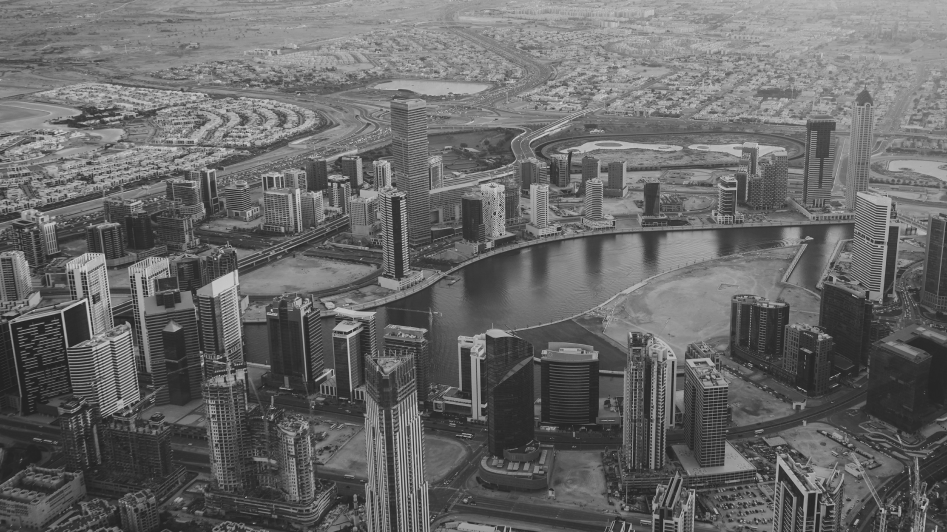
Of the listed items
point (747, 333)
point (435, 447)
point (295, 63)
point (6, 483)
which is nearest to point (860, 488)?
point (747, 333)

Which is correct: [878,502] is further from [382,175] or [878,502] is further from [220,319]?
[382,175]

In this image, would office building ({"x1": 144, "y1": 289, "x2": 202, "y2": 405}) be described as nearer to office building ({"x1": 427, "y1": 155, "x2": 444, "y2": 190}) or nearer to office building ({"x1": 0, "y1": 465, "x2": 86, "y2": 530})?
office building ({"x1": 0, "y1": 465, "x2": 86, "y2": 530})

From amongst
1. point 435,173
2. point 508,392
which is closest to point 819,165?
point 435,173

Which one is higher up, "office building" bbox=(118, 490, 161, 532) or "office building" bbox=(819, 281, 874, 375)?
"office building" bbox=(819, 281, 874, 375)

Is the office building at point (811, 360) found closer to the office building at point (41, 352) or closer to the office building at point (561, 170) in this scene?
the office building at point (41, 352)

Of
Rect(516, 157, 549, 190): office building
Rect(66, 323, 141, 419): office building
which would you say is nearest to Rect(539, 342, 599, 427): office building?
Rect(66, 323, 141, 419): office building

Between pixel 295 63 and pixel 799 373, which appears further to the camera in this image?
pixel 295 63

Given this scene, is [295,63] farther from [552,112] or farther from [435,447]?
[435,447]
